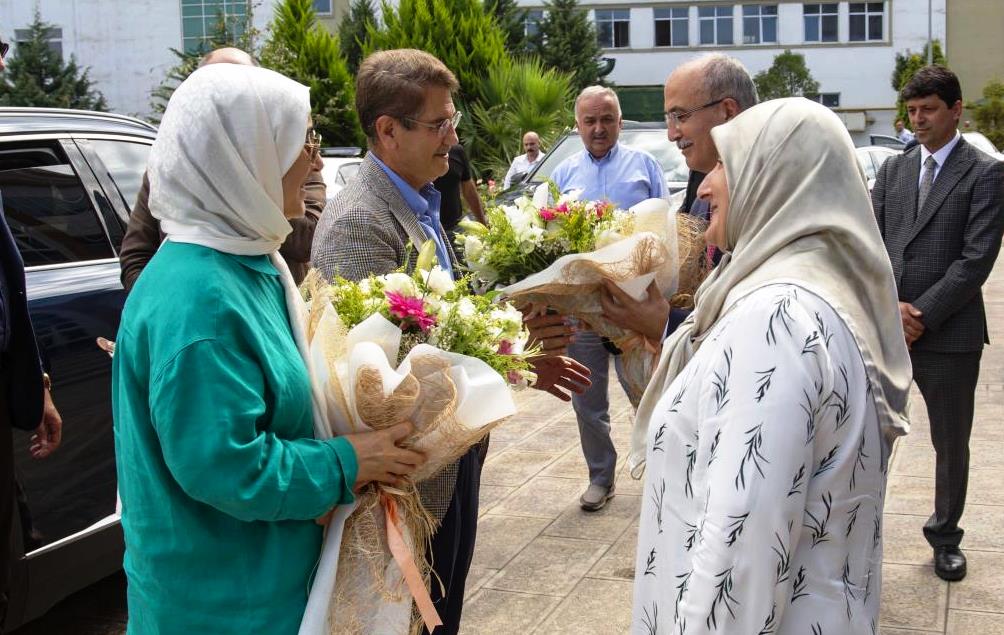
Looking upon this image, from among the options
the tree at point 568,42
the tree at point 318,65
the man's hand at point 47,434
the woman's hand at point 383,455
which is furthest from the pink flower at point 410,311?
the tree at point 568,42

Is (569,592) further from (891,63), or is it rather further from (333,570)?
(891,63)

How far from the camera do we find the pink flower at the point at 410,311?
2.65 m

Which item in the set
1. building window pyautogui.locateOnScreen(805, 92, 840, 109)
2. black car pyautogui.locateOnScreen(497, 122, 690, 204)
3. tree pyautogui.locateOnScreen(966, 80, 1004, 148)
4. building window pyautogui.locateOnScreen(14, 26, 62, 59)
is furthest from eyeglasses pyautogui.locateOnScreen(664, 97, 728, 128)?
building window pyautogui.locateOnScreen(805, 92, 840, 109)

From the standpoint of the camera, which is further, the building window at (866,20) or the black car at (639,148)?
the building window at (866,20)

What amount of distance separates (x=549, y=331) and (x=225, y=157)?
1.76m

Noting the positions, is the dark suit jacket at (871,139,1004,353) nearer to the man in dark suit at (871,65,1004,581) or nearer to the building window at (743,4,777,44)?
the man in dark suit at (871,65,1004,581)

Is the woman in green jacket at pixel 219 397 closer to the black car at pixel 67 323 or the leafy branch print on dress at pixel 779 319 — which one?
the leafy branch print on dress at pixel 779 319

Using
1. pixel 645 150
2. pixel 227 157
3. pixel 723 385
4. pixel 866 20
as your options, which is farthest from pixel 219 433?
pixel 866 20

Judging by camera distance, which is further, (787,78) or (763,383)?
(787,78)

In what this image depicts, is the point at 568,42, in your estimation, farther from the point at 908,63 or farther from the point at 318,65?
the point at 318,65

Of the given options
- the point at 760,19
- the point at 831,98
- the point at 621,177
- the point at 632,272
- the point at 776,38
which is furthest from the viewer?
the point at 760,19

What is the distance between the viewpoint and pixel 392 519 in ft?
8.50

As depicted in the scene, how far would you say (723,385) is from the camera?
221 centimetres

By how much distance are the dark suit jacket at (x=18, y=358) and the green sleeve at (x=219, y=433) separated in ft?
4.80
